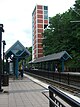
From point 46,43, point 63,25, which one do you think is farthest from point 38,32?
point 63,25

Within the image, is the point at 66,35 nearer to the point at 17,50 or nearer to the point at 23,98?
the point at 17,50

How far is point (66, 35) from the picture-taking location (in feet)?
225

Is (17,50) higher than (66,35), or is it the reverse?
(66,35)

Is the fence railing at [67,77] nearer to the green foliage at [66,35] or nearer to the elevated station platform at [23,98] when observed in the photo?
the elevated station platform at [23,98]

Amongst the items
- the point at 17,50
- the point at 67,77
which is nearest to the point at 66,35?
the point at 17,50

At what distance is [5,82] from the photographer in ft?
65.8

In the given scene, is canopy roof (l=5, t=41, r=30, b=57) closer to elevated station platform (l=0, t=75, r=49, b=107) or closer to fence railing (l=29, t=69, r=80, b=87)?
fence railing (l=29, t=69, r=80, b=87)

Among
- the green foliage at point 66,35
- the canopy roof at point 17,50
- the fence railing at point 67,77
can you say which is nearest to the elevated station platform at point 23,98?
the fence railing at point 67,77

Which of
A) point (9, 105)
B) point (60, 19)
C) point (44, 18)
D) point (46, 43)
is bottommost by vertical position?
point (9, 105)

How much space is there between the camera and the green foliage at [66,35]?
60200mm

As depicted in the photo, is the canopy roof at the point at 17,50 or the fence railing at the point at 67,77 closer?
the fence railing at the point at 67,77

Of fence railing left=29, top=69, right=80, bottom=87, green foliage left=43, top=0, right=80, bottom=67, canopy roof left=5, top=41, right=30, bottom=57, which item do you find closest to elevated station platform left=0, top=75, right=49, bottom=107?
fence railing left=29, top=69, right=80, bottom=87

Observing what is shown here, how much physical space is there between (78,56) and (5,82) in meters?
39.1

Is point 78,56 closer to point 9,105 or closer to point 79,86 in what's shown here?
point 79,86
